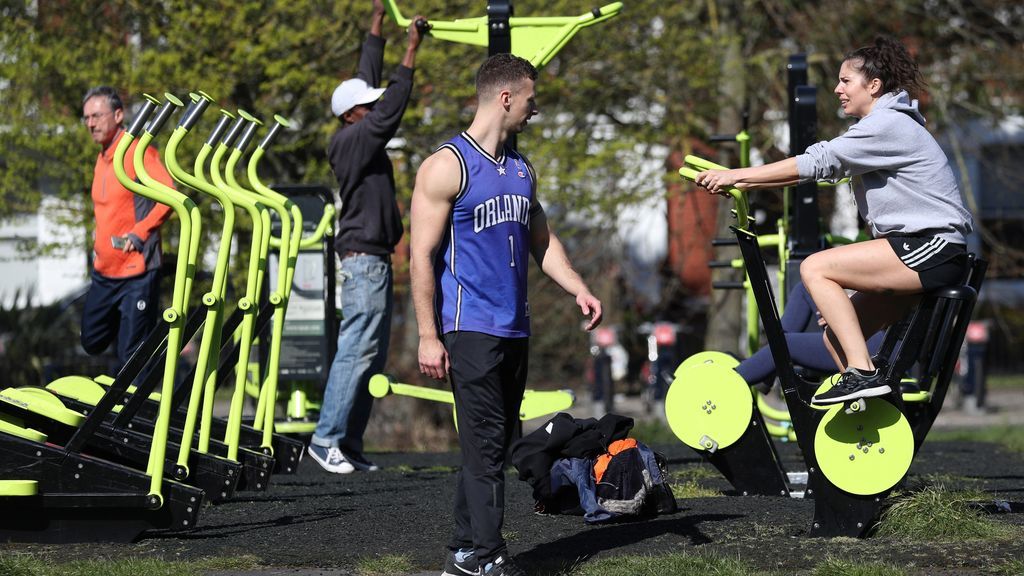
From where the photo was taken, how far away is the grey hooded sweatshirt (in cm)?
520

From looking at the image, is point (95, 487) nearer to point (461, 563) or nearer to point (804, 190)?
point (461, 563)

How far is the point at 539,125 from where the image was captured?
14.0 m

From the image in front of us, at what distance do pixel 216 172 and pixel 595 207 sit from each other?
9.19 meters

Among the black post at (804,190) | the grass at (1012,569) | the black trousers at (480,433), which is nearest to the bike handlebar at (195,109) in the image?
the black trousers at (480,433)

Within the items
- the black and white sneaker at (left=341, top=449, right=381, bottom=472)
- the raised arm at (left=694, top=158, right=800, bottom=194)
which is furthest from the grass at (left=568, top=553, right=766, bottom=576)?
the black and white sneaker at (left=341, top=449, right=381, bottom=472)

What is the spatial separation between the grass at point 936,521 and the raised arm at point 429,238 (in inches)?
72.9

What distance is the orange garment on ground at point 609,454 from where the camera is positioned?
592cm

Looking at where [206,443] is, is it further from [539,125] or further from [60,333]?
[60,333]

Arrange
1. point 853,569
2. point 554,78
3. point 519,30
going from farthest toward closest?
point 554,78 < point 519,30 < point 853,569

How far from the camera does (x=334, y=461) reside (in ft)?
25.9

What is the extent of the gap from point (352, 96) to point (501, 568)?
156 inches

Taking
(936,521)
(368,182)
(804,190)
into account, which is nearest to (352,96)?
(368,182)

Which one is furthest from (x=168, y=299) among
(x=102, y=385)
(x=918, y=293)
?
(x=918, y=293)

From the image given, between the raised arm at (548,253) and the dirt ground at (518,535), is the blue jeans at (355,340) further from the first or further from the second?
the raised arm at (548,253)
